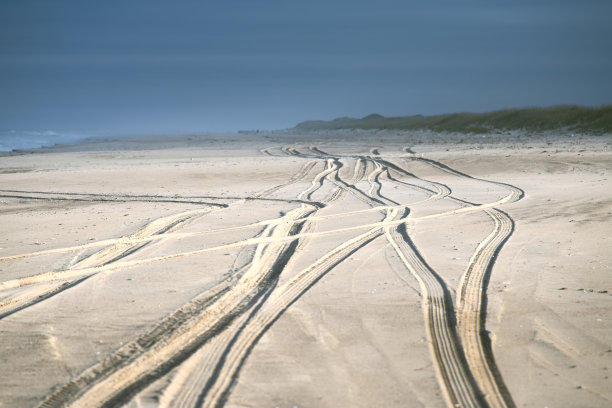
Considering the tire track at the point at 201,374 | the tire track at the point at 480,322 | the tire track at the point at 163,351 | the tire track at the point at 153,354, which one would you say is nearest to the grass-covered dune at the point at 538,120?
the tire track at the point at 480,322

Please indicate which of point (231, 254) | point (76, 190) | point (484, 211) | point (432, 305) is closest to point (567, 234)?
point (484, 211)

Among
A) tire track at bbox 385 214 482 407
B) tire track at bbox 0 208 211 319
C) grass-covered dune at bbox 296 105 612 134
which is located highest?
grass-covered dune at bbox 296 105 612 134

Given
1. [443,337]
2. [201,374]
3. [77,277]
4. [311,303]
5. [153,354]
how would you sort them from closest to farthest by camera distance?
[201,374] → [153,354] → [443,337] → [311,303] → [77,277]

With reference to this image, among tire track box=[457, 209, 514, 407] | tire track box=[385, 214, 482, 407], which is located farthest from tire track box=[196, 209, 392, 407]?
tire track box=[457, 209, 514, 407]

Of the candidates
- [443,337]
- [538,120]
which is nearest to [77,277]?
[443,337]

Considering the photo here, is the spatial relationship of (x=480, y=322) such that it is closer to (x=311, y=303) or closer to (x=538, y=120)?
(x=311, y=303)

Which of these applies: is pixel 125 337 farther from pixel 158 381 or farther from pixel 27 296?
pixel 27 296

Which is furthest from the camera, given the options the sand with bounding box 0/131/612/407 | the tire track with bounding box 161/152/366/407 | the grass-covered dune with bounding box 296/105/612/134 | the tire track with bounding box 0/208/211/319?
the grass-covered dune with bounding box 296/105/612/134

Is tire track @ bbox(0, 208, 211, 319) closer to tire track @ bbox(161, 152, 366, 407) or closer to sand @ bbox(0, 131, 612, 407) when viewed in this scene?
sand @ bbox(0, 131, 612, 407)

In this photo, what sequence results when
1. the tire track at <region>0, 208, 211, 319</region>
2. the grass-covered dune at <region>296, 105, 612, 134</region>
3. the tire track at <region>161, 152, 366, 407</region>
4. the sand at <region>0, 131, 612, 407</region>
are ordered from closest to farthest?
1. the tire track at <region>161, 152, 366, 407</region>
2. the sand at <region>0, 131, 612, 407</region>
3. the tire track at <region>0, 208, 211, 319</region>
4. the grass-covered dune at <region>296, 105, 612, 134</region>
